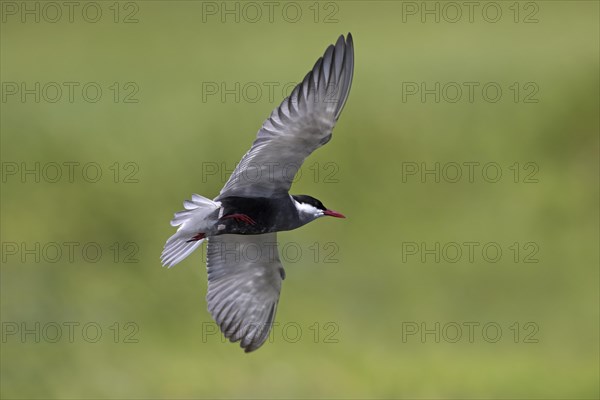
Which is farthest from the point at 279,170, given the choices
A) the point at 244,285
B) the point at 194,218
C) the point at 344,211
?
the point at 344,211

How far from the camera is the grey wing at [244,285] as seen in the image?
6.95m

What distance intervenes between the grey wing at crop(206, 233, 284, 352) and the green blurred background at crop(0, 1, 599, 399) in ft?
16.2

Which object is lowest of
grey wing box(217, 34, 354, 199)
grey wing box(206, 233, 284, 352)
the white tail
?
grey wing box(206, 233, 284, 352)

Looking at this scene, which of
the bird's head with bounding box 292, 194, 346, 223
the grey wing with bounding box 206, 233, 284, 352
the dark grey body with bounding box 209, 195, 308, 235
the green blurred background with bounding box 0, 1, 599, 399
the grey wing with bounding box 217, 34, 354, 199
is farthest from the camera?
the green blurred background with bounding box 0, 1, 599, 399

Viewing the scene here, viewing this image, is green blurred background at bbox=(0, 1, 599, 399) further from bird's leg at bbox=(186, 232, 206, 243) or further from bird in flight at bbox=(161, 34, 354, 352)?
bird in flight at bbox=(161, 34, 354, 352)

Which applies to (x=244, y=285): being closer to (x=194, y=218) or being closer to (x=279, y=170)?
(x=194, y=218)

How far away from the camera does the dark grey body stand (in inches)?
239

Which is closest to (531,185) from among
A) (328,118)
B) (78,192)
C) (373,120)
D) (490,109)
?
(490,109)

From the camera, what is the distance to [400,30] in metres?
13.7

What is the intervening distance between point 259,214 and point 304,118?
0.57 metres

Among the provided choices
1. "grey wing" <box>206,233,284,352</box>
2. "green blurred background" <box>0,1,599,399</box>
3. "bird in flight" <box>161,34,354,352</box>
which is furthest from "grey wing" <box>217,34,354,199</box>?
"green blurred background" <box>0,1,599,399</box>

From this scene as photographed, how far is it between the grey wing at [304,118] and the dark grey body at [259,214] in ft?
0.48

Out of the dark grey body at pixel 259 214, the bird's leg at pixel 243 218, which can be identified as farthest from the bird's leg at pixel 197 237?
the bird's leg at pixel 243 218

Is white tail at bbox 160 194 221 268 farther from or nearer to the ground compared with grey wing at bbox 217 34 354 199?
nearer to the ground
